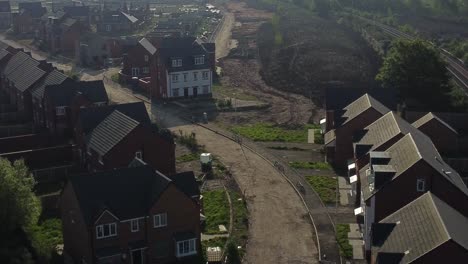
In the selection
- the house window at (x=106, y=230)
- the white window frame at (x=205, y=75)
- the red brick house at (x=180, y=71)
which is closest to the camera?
the house window at (x=106, y=230)

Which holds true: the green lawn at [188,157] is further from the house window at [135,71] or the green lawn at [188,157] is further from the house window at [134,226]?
the house window at [135,71]

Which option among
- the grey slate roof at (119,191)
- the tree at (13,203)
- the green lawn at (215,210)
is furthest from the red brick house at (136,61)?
the grey slate roof at (119,191)

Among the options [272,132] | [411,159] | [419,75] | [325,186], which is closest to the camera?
[411,159]

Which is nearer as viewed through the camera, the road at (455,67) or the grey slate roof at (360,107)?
the grey slate roof at (360,107)

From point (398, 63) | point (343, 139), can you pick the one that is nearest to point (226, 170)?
point (343, 139)

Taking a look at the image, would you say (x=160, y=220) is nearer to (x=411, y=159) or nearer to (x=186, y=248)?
(x=186, y=248)

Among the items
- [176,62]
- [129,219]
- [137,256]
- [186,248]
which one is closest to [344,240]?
[186,248]

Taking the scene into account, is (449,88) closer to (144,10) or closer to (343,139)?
(343,139)
